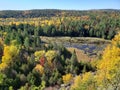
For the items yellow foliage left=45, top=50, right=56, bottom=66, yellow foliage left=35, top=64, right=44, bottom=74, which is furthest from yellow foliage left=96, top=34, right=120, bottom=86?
yellow foliage left=45, top=50, right=56, bottom=66

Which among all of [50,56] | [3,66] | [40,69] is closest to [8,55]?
[3,66]

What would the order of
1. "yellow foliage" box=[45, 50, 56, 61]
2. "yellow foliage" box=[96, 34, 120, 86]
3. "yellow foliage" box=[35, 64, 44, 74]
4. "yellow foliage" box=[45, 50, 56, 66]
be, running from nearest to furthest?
"yellow foliage" box=[96, 34, 120, 86]
"yellow foliage" box=[35, 64, 44, 74]
"yellow foliage" box=[45, 50, 56, 66]
"yellow foliage" box=[45, 50, 56, 61]

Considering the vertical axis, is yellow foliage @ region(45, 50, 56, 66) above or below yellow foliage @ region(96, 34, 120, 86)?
below

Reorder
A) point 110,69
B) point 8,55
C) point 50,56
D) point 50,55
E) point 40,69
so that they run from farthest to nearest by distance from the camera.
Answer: point 50,55 < point 50,56 < point 8,55 < point 40,69 < point 110,69

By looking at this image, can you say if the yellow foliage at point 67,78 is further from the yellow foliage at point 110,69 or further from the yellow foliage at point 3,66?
the yellow foliage at point 3,66

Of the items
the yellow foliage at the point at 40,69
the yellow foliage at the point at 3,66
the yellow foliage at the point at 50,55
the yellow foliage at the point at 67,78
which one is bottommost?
the yellow foliage at the point at 67,78

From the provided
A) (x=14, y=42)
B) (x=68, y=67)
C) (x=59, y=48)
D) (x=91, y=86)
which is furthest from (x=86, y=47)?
(x=91, y=86)

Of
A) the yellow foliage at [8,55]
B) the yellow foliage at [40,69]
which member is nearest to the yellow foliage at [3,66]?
the yellow foliage at [8,55]

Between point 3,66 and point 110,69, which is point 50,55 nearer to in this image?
point 3,66

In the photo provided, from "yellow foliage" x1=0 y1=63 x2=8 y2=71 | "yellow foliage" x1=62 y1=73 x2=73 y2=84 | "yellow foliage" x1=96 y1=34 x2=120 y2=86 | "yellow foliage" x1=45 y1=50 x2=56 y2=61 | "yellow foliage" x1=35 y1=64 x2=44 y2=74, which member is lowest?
"yellow foliage" x1=62 y1=73 x2=73 y2=84

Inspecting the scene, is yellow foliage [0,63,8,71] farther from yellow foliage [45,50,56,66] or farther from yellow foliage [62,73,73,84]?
yellow foliage [62,73,73,84]

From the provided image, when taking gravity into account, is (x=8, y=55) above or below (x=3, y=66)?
above
